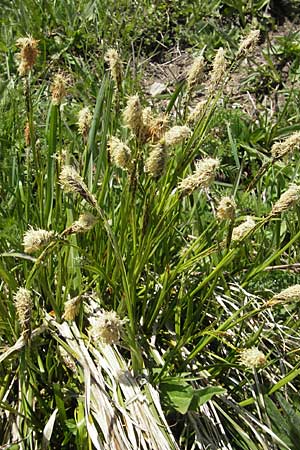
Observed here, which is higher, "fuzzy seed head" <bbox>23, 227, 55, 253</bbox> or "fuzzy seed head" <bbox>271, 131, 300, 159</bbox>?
"fuzzy seed head" <bbox>271, 131, 300, 159</bbox>

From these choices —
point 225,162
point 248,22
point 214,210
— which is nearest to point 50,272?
point 214,210

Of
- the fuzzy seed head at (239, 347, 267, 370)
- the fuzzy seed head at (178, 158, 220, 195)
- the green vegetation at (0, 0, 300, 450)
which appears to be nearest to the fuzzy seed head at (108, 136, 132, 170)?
the green vegetation at (0, 0, 300, 450)

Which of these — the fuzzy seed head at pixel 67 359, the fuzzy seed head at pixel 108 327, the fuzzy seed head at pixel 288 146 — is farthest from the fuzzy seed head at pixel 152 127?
the fuzzy seed head at pixel 67 359

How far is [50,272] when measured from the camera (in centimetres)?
149

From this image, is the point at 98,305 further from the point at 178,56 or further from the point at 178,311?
the point at 178,56

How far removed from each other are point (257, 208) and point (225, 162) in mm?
480

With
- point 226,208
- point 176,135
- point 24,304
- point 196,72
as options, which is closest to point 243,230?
point 226,208

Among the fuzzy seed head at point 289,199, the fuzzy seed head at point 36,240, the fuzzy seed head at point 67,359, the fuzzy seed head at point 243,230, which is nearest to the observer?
the fuzzy seed head at point 36,240

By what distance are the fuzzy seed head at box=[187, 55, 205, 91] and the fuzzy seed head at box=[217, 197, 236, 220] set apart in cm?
28

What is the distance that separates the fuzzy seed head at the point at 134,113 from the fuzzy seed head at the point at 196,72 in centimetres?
21

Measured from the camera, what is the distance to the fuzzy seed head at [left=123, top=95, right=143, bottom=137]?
111 cm

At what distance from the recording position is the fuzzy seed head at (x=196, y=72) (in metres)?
1.28

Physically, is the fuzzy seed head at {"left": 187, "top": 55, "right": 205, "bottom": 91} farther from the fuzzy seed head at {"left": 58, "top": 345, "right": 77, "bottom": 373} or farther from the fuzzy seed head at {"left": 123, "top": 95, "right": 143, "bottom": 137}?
the fuzzy seed head at {"left": 58, "top": 345, "right": 77, "bottom": 373}

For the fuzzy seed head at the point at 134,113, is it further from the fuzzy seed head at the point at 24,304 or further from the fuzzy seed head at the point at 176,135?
the fuzzy seed head at the point at 24,304
